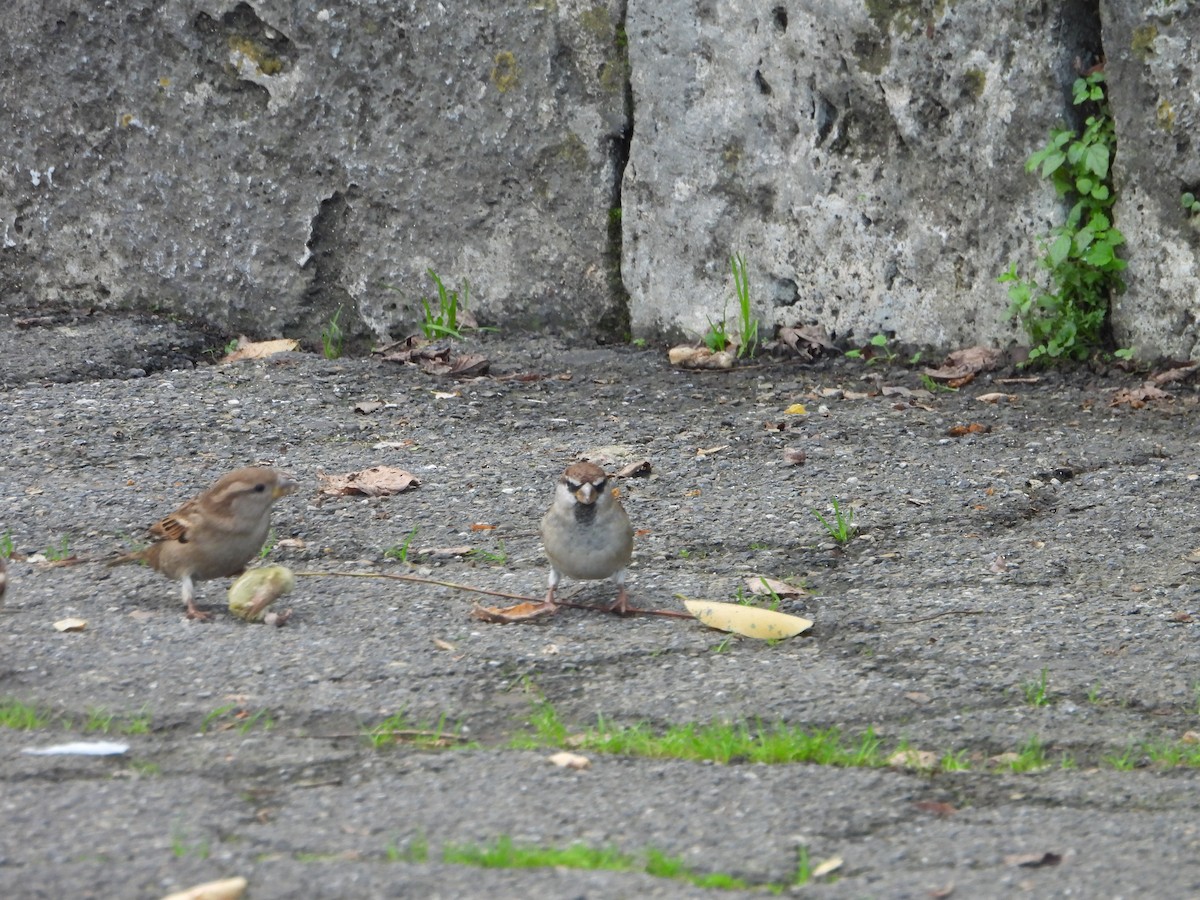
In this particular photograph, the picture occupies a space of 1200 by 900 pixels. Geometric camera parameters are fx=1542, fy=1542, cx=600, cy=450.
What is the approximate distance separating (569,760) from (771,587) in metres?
1.43

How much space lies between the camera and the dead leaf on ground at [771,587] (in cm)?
457

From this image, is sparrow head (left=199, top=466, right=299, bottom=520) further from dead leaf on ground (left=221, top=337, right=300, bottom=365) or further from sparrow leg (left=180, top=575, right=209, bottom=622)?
dead leaf on ground (left=221, top=337, right=300, bottom=365)

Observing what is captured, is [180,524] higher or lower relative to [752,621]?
higher

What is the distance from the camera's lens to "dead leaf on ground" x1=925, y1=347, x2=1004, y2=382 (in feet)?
23.2

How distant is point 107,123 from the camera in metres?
8.31

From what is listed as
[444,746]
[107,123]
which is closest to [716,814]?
[444,746]

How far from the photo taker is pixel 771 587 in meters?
4.59

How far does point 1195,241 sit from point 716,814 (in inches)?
180

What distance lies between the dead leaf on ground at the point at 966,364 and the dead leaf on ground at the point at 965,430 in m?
0.74

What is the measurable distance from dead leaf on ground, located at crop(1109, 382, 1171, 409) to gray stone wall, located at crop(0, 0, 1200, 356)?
34cm

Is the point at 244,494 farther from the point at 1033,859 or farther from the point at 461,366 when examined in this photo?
the point at 461,366

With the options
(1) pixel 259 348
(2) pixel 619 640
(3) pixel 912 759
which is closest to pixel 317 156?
(1) pixel 259 348

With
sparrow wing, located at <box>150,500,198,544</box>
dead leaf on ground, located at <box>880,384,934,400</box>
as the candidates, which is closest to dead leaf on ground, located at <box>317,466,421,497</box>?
sparrow wing, located at <box>150,500,198,544</box>

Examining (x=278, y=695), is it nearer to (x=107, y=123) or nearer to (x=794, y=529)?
(x=794, y=529)
